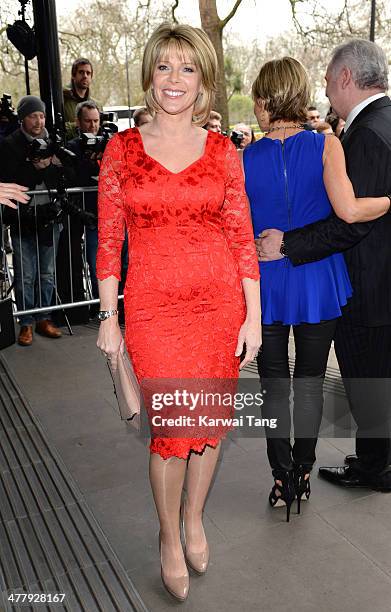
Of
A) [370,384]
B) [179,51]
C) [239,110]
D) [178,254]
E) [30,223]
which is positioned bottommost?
[370,384]

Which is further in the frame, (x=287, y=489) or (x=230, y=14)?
(x=230, y=14)

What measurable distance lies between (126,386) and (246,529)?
2.71 feet

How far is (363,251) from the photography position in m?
2.44

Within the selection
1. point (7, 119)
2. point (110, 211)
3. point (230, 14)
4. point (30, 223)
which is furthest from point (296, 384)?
point (230, 14)

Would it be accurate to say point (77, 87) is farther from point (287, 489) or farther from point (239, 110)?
point (239, 110)

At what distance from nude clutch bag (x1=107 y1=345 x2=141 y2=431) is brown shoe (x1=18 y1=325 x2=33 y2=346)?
9.42 ft

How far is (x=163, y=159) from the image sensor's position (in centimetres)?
194

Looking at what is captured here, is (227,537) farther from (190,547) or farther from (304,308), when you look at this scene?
(304,308)

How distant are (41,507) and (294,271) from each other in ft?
4.69

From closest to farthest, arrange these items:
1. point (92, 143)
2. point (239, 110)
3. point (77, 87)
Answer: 1. point (92, 143)
2. point (77, 87)
3. point (239, 110)

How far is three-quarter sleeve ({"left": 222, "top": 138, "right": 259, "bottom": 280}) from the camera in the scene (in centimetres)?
199

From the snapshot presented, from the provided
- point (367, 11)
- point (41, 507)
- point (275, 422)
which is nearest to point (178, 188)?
point (275, 422)

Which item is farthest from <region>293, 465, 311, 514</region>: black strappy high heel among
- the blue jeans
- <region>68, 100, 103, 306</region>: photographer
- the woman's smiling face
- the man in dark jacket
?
the man in dark jacket

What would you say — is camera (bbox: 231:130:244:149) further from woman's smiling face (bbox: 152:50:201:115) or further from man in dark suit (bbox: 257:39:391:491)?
woman's smiling face (bbox: 152:50:201:115)
